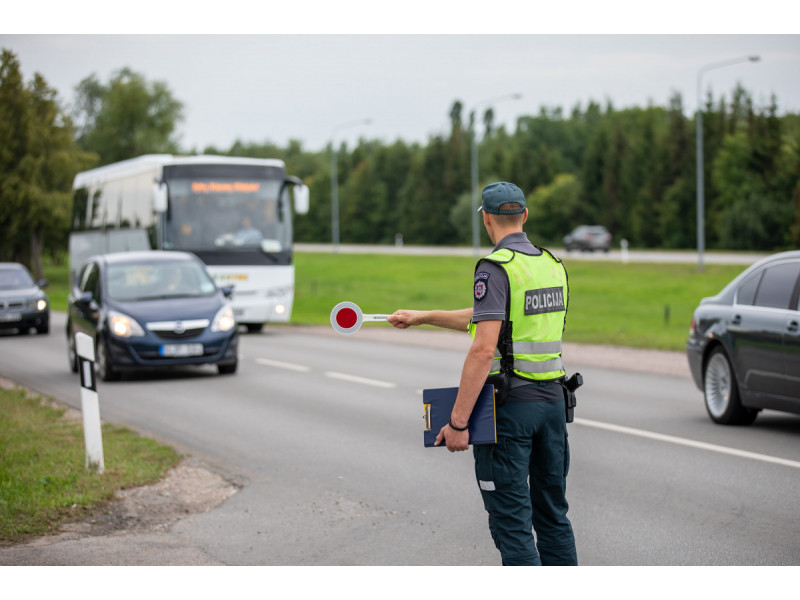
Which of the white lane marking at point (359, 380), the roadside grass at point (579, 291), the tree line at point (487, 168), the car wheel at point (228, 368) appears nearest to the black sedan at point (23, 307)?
the roadside grass at point (579, 291)

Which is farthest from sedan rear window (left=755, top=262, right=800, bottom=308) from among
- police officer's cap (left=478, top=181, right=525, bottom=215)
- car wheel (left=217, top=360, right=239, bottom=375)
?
car wheel (left=217, top=360, right=239, bottom=375)

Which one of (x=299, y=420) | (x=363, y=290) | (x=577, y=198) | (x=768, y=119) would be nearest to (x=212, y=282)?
(x=299, y=420)

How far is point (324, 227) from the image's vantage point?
119938 mm

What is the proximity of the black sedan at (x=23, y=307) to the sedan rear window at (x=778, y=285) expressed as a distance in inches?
705

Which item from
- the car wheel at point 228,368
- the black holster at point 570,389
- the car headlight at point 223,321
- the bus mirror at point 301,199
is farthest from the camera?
the bus mirror at point 301,199

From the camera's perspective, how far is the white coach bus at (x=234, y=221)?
22.1 meters

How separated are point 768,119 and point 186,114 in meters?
47.0

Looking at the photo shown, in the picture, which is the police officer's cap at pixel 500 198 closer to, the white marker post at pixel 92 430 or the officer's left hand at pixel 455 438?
the officer's left hand at pixel 455 438

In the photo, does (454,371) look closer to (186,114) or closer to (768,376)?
(768,376)

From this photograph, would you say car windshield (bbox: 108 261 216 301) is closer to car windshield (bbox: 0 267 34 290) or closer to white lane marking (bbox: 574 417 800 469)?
white lane marking (bbox: 574 417 800 469)

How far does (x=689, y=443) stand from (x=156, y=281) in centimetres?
837

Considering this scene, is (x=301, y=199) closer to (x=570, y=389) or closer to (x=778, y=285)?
(x=778, y=285)

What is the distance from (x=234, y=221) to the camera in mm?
22578

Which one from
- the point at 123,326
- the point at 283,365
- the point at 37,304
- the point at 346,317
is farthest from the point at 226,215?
the point at 346,317
